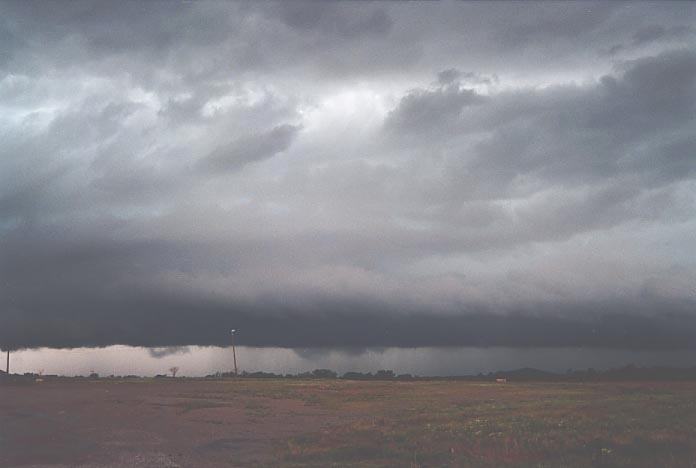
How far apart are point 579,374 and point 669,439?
133 m

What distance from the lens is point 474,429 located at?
1433 inches

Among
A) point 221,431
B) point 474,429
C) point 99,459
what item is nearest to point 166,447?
point 99,459

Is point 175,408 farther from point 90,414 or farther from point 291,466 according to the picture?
point 291,466

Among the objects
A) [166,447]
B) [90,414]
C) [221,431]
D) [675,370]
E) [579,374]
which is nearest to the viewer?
[166,447]

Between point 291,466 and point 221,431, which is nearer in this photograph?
point 291,466

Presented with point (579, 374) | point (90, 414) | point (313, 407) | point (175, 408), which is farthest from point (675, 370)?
point (90, 414)

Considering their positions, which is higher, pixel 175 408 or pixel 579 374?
pixel 175 408

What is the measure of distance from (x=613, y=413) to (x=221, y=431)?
25095mm

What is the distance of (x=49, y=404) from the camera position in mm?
55969

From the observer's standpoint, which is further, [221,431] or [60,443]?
[221,431]

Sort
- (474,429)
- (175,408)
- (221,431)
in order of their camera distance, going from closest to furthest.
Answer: (474,429), (221,431), (175,408)

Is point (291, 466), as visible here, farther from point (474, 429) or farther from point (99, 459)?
point (474, 429)

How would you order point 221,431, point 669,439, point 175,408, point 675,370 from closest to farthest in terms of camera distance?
1. point 669,439
2. point 221,431
3. point 175,408
4. point 675,370

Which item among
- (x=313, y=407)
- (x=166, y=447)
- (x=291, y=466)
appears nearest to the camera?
(x=291, y=466)
